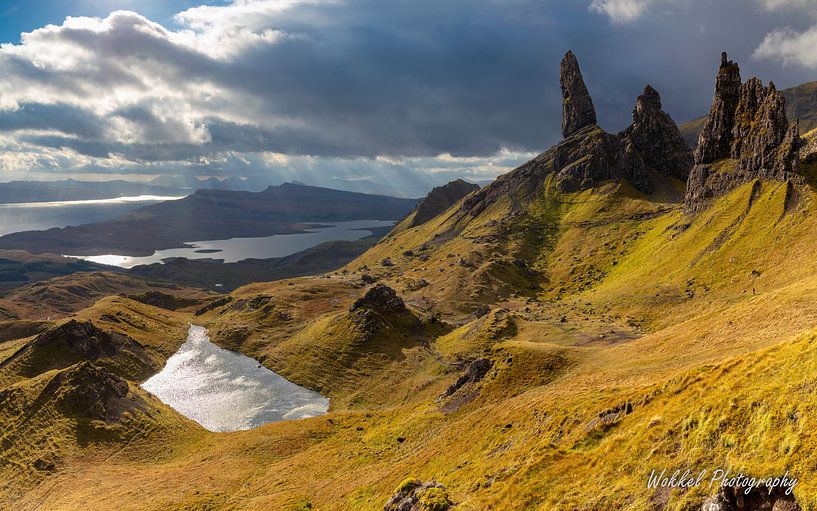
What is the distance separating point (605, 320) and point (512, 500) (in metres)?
114

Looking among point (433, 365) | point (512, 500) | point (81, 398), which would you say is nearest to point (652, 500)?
point (512, 500)

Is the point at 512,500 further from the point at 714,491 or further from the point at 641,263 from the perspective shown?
the point at 641,263

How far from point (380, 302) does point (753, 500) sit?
6162 inches

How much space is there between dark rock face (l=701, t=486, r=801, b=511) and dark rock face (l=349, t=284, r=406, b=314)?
152426 millimetres

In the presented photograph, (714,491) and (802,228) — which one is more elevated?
(802,228)

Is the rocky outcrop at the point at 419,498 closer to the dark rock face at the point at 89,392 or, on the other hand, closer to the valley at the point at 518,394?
the valley at the point at 518,394

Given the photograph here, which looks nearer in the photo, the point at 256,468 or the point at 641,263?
the point at 256,468

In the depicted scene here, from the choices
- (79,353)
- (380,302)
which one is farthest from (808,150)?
(79,353)

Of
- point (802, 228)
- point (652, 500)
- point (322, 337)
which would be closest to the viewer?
point (652, 500)

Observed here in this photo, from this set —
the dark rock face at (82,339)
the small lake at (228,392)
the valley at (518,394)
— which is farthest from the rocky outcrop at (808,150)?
the dark rock face at (82,339)

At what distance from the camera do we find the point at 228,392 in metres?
153

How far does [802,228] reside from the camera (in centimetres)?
12712

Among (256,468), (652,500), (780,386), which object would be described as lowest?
(256,468)

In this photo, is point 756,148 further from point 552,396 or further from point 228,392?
point 228,392
